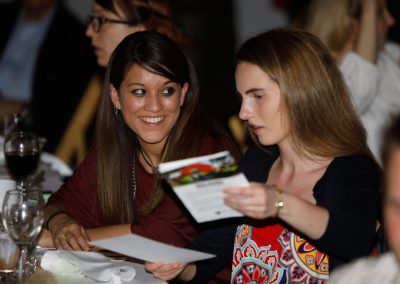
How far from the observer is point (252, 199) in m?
1.92

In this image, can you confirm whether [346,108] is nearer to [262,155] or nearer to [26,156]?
[262,155]

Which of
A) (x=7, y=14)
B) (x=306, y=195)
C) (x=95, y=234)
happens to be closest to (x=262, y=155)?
(x=306, y=195)

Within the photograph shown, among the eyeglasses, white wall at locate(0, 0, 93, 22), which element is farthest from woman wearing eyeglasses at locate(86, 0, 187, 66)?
white wall at locate(0, 0, 93, 22)

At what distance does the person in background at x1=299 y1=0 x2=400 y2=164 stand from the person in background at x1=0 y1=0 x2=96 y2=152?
213cm

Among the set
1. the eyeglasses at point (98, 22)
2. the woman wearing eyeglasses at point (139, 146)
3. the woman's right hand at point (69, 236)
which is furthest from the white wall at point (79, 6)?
the woman's right hand at point (69, 236)

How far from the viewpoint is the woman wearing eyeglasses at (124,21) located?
154 inches

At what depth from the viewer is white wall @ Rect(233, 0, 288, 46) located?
741 centimetres

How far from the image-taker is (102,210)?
2.93m

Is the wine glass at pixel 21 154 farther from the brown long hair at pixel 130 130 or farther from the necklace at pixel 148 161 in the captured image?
the necklace at pixel 148 161

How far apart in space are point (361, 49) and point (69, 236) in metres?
2.22

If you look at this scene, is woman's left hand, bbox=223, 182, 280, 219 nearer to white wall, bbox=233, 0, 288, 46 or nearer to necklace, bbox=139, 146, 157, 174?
necklace, bbox=139, 146, 157, 174

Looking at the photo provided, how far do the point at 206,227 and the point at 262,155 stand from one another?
1.02ft

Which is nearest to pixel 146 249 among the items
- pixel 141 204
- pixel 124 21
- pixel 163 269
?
pixel 163 269

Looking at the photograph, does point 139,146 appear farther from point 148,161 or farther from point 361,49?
point 361,49
